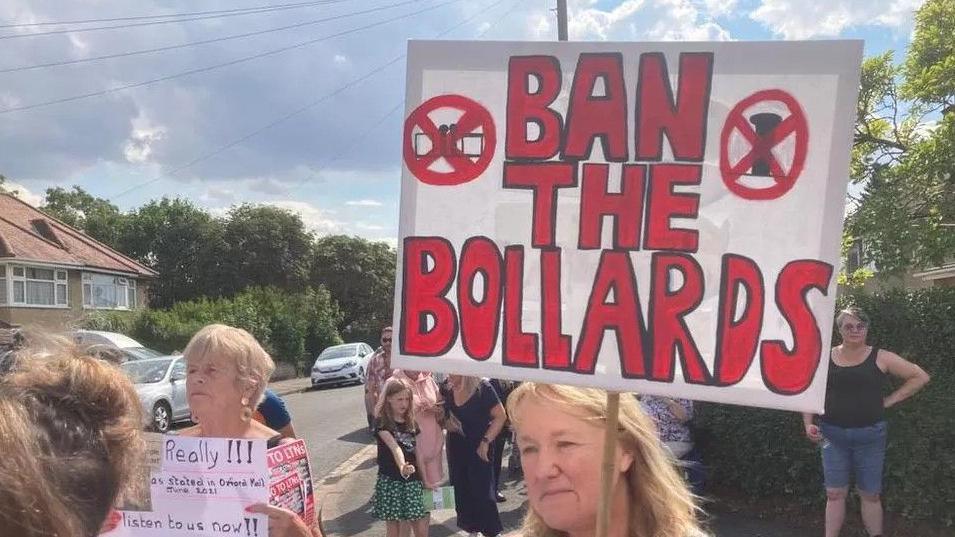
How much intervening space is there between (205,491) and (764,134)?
195 centimetres

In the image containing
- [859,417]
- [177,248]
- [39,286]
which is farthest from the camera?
[177,248]

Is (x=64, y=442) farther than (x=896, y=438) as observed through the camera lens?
No

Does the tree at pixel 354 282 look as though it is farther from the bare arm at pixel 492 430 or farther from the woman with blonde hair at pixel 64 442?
the woman with blonde hair at pixel 64 442

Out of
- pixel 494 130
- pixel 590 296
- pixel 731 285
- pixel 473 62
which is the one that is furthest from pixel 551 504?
pixel 473 62

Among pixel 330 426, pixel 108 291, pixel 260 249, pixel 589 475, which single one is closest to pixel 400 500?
pixel 589 475

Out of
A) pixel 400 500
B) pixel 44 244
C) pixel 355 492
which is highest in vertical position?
pixel 400 500

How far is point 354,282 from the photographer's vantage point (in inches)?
2207

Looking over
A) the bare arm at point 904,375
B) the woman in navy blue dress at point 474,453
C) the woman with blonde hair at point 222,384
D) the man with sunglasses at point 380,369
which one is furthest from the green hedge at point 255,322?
the woman with blonde hair at point 222,384

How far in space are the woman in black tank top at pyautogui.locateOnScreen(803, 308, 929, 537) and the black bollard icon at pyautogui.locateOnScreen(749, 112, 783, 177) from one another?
3.95m

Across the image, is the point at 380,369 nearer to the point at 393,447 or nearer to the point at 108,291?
the point at 393,447

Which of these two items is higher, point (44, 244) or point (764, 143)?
point (764, 143)

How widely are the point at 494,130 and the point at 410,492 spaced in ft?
12.5

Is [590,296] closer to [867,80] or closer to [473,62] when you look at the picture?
[473,62]

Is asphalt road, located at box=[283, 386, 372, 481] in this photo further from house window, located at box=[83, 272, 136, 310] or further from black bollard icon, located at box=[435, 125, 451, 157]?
house window, located at box=[83, 272, 136, 310]
